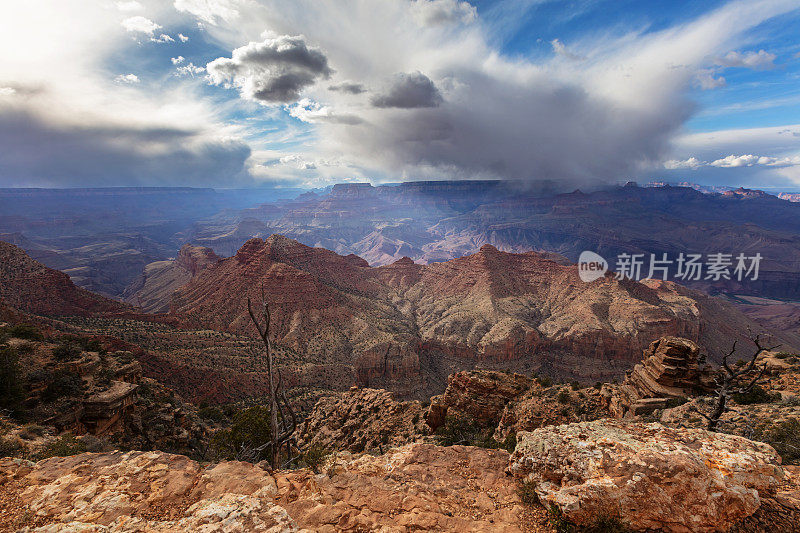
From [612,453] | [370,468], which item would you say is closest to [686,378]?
[612,453]

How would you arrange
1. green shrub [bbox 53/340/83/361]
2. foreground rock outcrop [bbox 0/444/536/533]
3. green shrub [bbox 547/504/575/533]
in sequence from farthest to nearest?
green shrub [bbox 53/340/83/361], green shrub [bbox 547/504/575/533], foreground rock outcrop [bbox 0/444/536/533]

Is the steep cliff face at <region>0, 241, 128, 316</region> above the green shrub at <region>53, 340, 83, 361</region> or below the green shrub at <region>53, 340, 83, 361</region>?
below

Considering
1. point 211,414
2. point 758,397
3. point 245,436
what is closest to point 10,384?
point 245,436

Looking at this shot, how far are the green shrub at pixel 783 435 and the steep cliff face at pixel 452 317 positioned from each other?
57.7 meters

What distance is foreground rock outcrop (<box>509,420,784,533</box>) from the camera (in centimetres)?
654

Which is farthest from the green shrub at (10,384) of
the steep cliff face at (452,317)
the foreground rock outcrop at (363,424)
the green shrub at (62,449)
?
the steep cliff face at (452,317)

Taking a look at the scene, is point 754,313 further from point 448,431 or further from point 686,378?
point 448,431

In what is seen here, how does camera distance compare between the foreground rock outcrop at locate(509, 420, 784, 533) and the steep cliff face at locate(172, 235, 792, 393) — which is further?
the steep cliff face at locate(172, 235, 792, 393)

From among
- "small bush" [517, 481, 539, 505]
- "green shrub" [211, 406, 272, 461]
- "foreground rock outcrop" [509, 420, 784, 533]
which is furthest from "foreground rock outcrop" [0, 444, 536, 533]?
"green shrub" [211, 406, 272, 461]

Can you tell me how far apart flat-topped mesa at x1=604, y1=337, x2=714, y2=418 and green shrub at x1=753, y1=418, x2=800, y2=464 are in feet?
25.2

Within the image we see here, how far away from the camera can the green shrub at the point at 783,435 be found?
39.9 ft

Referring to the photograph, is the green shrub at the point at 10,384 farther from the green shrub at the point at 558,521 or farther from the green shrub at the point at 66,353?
the green shrub at the point at 558,521

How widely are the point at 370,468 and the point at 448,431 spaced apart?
43.5ft

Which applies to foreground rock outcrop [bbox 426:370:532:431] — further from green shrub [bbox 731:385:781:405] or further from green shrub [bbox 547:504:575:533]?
green shrub [bbox 547:504:575:533]
